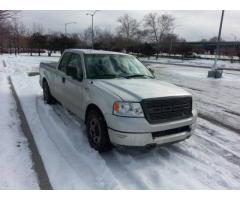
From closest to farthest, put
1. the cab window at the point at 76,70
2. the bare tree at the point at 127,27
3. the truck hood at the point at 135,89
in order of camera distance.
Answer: the truck hood at the point at 135,89
the cab window at the point at 76,70
the bare tree at the point at 127,27

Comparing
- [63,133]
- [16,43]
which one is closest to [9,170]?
[63,133]

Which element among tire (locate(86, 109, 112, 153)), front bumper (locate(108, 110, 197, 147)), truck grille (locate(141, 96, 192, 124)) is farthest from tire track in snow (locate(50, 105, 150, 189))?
truck grille (locate(141, 96, 192, 124))

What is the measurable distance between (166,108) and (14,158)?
8.55 ft

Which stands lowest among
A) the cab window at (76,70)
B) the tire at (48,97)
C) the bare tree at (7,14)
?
the tire at (48,97)

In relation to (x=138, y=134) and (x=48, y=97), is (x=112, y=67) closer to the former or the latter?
(x=138, y=134)

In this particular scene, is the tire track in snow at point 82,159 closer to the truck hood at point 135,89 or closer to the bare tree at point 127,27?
the truck hood at point 135,89

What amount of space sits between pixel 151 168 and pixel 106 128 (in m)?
0.95

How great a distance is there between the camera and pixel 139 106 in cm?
319

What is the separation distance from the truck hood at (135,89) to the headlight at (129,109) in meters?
0.09

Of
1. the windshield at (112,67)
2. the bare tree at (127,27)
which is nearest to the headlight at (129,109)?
the windshield at (112,67)

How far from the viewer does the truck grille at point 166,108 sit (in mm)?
3215

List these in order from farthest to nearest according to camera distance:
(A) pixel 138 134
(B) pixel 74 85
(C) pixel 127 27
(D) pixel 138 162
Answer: (C) pixel 127 27, (B) pixel 74 85, (D) pixel 138 162, (A) pixel 138 134

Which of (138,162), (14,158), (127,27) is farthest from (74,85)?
(127,27)

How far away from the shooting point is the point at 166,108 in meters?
3.38
